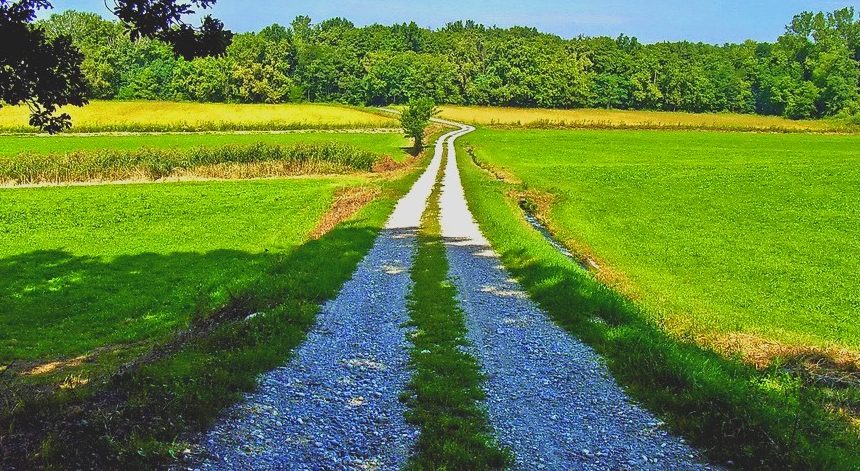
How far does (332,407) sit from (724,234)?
934 inches

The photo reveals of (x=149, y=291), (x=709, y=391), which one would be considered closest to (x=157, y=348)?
(x=149, y=291)

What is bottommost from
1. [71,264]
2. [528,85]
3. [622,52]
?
[71,264]

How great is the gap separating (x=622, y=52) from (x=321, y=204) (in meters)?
160

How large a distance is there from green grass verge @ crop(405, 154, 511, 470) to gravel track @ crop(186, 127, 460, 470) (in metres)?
0.23

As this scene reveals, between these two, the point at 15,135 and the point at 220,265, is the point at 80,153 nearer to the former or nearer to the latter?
the point at 220,265

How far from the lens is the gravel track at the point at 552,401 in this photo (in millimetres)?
7184

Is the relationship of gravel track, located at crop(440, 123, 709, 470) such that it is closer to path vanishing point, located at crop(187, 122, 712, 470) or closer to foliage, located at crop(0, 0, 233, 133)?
path vanishing point, located at crop(187, 122, 712, 470)

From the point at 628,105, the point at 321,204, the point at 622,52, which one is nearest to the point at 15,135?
the point at 321,204

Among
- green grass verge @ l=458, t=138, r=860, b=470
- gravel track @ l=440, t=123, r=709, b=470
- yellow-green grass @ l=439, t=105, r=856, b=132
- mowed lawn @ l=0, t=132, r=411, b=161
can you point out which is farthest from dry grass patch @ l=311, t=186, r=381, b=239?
yellow-green grass @ l=439, t=105, r=856, b=132

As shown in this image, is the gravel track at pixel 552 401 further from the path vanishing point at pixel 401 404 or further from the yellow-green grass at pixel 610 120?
the yellow-green grass at pixel 610 120

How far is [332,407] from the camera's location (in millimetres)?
8352

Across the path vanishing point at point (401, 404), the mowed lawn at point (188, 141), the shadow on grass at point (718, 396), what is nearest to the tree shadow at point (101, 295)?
the path vanishing point at point (401, 404)

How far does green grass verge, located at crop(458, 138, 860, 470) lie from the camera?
7051mm

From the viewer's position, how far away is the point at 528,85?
154 metres
